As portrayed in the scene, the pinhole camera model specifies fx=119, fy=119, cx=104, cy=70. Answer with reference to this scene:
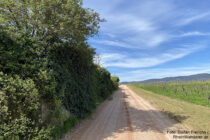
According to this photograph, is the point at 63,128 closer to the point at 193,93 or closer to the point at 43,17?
the point at 43,17

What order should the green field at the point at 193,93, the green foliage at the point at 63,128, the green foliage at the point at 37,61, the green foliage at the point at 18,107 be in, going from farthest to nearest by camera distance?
the green field at the point at 193,93 → the green foliage at the point at 63,128 → the green foliage at the point at 37,61 → the green foliage at the point at 18,107

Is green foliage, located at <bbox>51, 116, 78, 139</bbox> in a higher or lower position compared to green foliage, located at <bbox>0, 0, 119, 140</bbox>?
lower

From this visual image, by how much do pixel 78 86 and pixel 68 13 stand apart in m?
3.99

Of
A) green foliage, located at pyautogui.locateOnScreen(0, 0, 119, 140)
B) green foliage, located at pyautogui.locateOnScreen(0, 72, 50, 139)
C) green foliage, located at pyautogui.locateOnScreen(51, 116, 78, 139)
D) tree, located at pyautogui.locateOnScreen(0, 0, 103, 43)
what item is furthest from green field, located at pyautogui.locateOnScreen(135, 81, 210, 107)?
green foliage, located at pyautogui.locateOnScreen(0, 72, 50, 139)

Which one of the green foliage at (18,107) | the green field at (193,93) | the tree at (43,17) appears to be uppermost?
the tree at (43,17)

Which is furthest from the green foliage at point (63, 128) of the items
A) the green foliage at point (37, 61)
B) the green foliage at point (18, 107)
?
the green foliage at point (18, 107)

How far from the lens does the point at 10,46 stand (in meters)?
4.20

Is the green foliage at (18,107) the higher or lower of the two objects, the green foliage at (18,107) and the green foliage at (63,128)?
the higher

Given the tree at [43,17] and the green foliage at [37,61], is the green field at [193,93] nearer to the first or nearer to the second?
the green foliage at [37,61]

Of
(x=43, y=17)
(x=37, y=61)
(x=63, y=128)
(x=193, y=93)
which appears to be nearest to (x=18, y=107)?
(x=37, y=61)

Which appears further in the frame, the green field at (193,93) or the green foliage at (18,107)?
the green field at (193,93)

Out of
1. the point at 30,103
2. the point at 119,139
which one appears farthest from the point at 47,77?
the point at 119,139

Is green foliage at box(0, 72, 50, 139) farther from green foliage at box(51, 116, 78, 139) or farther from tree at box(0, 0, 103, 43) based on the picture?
tree at box(0, 0, 103, 43)

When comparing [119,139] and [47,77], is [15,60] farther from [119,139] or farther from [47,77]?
[119,139]
